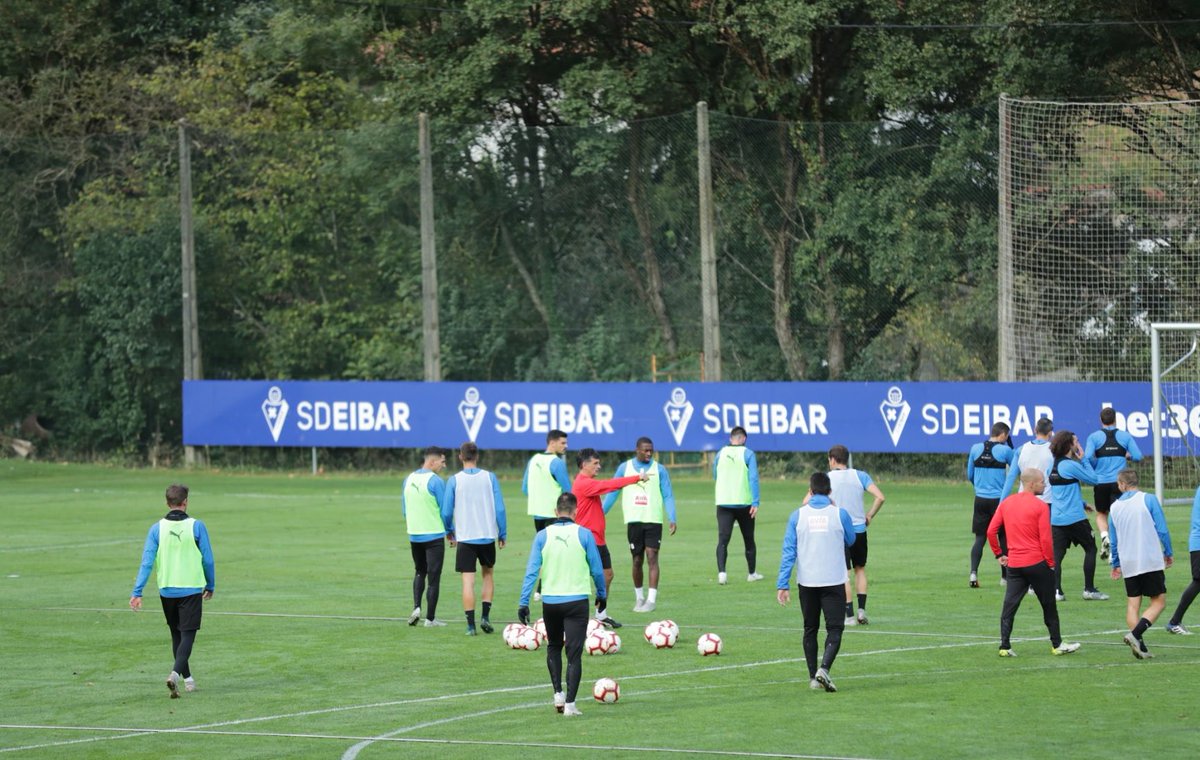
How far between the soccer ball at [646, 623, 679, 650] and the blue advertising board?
15.5m

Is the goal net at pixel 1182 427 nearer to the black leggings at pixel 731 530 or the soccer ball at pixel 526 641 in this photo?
the black leggings at pixel 731 530

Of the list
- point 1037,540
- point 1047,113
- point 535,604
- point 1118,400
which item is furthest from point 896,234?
point 1037,540

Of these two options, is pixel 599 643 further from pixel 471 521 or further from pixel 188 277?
pixel 188 277

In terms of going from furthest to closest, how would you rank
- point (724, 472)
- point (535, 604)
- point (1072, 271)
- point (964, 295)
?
point (964, 295) < point (1072, 271) < point (724, 472) < point (535, 604)

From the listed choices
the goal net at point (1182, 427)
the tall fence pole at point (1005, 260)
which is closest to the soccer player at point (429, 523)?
the goal net at point (1182, 427)

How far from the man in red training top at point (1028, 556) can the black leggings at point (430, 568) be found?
6.56 metres

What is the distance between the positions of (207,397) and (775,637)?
31.5m

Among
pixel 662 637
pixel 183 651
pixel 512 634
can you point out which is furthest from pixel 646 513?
pixel 183 651

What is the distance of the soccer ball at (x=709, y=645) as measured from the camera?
56.0ft

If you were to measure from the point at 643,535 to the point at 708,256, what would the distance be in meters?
22.4

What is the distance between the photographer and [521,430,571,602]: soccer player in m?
20.0

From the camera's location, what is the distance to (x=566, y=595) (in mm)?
14352

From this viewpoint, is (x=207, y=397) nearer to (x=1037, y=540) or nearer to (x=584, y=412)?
(x=584, y=412)

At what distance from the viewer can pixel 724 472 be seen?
2284 cm
